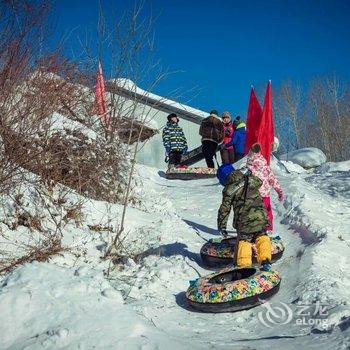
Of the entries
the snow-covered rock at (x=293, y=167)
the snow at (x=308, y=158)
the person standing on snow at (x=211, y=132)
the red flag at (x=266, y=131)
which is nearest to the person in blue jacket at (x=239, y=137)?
the person standing on snow at (x=211, y=132)

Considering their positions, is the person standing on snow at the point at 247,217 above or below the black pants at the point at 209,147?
below

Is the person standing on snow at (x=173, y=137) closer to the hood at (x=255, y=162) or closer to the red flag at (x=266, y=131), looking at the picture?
the red flag at (x=266, y=131)

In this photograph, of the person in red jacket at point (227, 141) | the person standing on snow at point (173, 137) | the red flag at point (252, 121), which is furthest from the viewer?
the person standing on snow at point (173, 137)

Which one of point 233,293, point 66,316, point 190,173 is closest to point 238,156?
point 190,173

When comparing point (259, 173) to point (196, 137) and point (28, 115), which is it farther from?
point (196, 137)

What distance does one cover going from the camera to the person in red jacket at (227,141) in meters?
13.6

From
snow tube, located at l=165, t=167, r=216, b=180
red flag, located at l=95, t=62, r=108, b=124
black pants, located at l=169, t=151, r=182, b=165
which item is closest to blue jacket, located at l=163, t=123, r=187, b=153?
black pants, located at l=169, t=151, r=182, b=165

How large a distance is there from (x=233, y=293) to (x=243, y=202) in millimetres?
1469

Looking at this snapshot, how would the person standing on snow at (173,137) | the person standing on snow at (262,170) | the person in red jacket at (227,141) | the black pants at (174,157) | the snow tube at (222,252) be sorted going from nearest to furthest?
the snow tube at (222,252)
the person standing on snow at (262,170)
the person in red jacket at (227,141)
the person standing on snow at (173,137)
the black pants at (174,157)

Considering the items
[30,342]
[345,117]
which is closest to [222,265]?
[30,342]

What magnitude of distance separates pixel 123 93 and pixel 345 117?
33128mm

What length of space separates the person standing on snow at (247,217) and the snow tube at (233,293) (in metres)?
0.52

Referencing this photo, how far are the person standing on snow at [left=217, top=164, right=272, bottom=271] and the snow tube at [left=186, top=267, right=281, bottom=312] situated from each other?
20.4 inches

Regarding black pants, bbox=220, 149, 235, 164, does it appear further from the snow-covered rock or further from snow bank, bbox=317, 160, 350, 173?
the snow-covered rock
